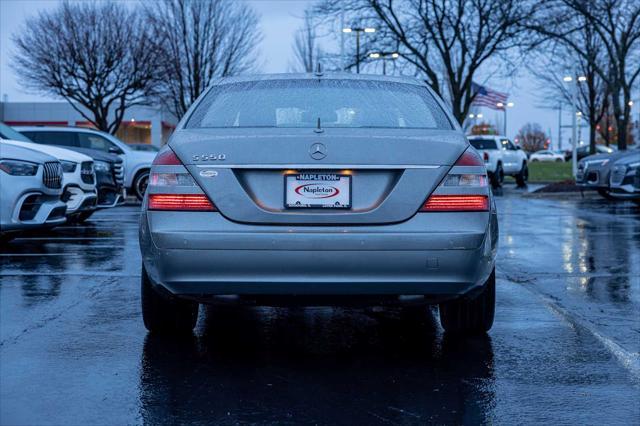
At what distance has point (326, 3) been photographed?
2844 cm

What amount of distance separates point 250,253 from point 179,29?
38.0m

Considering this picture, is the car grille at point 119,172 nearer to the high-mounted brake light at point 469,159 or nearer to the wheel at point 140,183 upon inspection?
the wheel at point 140,183

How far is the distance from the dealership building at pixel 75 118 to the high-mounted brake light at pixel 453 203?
6054cm

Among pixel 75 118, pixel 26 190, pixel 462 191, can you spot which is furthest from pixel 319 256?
pixel 75 118

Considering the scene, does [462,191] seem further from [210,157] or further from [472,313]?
[210,157]

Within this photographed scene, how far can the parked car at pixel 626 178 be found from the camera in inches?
678

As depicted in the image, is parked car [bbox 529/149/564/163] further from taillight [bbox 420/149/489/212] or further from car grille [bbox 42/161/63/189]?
taillight [bbox 420/149/489/212]

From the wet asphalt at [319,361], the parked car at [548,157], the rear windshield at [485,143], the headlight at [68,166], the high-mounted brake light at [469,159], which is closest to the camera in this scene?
the wet asphalt at [319,361]

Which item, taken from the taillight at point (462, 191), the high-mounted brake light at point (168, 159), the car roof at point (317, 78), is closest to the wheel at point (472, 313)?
the taillight at point (462, 191)

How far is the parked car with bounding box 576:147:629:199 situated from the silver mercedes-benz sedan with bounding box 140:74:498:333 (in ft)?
47.7

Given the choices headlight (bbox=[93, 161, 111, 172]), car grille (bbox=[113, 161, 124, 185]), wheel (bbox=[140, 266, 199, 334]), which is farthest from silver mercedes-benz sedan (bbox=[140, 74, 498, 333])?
car grille (bbox=[113, 161, 124, 185])

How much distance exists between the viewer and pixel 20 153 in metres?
9.99

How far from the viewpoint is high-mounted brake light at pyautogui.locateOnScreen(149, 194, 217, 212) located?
15.2 ft

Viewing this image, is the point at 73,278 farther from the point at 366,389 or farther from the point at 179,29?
the point at 179,29
